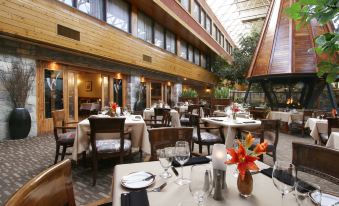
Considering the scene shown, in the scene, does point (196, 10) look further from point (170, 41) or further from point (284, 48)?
point (284, 48)

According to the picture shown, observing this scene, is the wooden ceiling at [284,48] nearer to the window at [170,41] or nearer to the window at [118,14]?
the window at [170,41]

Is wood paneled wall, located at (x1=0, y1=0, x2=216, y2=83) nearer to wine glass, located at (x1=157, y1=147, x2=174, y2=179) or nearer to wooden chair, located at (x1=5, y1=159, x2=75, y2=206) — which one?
wooden chair, located at (x1=5, y1=159, x2=75, y2=206)

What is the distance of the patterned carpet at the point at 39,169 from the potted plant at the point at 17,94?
335 millimetres

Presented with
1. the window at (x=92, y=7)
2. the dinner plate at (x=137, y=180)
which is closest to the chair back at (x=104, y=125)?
the dinner plate at (x=137, y=180)

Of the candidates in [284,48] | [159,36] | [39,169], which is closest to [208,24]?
[159,36]

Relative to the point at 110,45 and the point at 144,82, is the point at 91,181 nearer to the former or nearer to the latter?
the point at 110,45

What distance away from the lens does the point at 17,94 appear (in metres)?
5.11

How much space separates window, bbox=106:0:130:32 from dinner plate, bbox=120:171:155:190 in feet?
24.2

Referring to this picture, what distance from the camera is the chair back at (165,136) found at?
1.77m

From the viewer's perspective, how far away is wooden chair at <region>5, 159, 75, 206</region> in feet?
2.18

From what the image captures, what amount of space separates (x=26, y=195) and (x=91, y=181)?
2373 millimetres

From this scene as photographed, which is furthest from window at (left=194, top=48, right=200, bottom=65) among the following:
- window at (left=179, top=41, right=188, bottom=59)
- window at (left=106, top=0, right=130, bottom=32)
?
window at (left=106, top=0, right=130, bottom=32)

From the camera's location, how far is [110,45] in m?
7.12

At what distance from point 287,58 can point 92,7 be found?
732 cm
